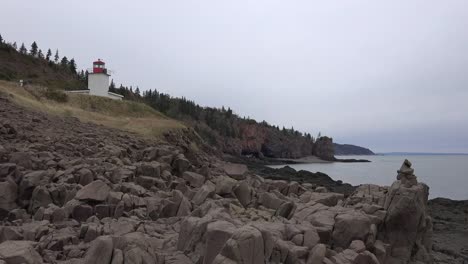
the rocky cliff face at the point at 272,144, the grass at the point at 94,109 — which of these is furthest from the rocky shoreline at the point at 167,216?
the rocky cliff face at the point at 272,144

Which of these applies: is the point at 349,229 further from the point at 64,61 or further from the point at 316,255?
the point at 64,61

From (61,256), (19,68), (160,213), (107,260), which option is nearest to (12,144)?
(160,213)

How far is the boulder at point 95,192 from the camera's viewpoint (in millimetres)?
15859

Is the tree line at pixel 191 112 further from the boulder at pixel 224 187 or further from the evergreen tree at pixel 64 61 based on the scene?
the boulder at pixel 224 187

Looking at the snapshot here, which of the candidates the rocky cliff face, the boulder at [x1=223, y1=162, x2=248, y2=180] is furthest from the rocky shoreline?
the rocky cliff face

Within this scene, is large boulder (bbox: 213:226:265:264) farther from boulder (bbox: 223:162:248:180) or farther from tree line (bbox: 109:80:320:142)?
tree line (bbox: 109:80:320:142)

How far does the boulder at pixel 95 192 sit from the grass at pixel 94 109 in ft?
70.1

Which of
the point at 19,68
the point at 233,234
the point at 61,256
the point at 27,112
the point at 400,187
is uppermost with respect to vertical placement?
the point at 19,68

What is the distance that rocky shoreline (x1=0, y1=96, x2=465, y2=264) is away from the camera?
11.0 m

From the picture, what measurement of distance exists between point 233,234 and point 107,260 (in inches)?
127

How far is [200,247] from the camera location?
11.7 m

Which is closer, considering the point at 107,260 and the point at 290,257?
the point at 107,260

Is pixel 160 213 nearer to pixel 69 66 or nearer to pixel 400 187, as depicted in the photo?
pixel 400 187

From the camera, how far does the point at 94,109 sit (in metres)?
45.8
